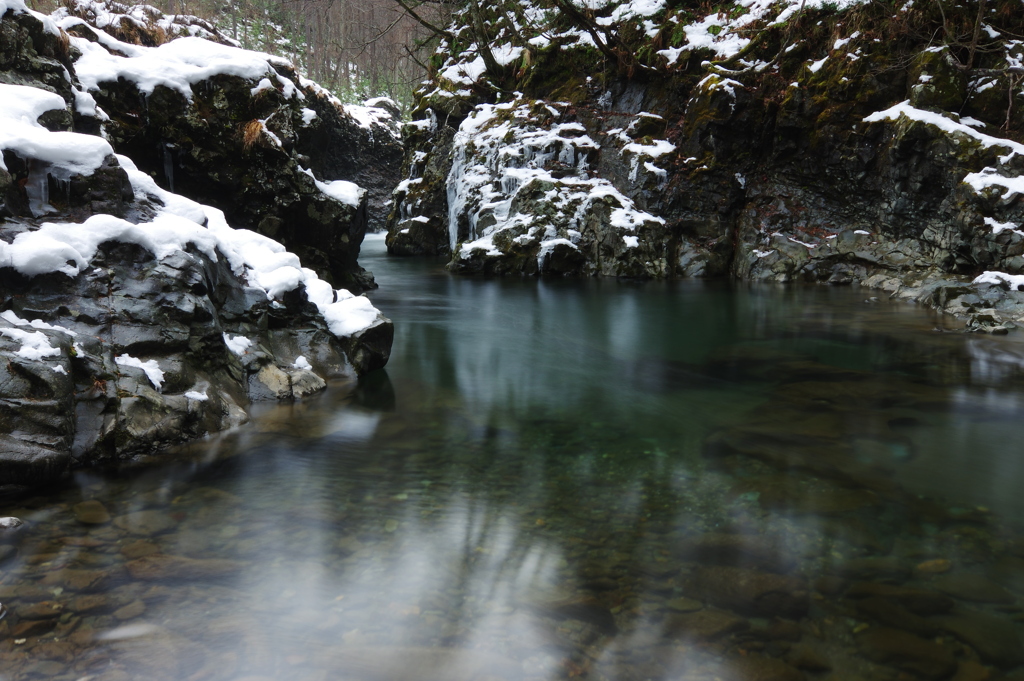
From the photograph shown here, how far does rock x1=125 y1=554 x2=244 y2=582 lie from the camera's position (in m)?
2.79

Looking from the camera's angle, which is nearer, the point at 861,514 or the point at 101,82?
the point at 861,514

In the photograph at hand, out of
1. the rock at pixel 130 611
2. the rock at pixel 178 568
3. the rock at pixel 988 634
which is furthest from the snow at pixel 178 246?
the rock at pixel 988 634

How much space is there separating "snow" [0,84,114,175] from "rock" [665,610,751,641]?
571 centimetres

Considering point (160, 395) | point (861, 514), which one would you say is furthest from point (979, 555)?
point (160, 395)

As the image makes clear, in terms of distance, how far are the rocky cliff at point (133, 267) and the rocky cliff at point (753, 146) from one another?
880cm

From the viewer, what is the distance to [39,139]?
4828mm

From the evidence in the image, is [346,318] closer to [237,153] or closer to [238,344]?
[238,344]

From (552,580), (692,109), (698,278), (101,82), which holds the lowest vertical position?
(552,580)

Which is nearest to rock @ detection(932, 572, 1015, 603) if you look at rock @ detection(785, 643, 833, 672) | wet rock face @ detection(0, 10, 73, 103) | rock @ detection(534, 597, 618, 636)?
rock @ detection(785, 643, 833, 672)

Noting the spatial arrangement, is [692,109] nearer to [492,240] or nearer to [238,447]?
[492,240]

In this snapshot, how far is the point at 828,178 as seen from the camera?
1478 centimetres

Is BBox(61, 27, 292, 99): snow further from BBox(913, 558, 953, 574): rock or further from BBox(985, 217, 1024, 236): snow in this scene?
BBox(985, 217, 1024, 236): snow

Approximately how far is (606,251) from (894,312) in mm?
7284

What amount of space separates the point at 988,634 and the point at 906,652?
44 centimetres
